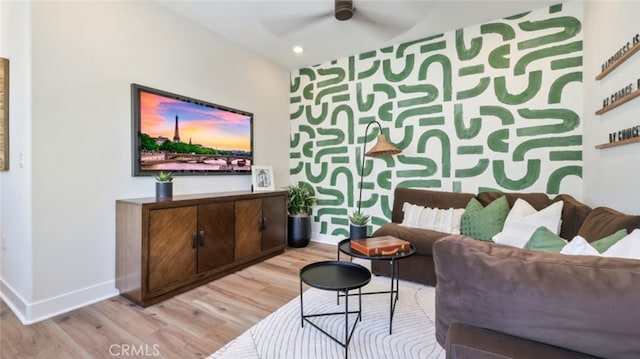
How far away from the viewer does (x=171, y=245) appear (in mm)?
2379

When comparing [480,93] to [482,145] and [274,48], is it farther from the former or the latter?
[274,48]

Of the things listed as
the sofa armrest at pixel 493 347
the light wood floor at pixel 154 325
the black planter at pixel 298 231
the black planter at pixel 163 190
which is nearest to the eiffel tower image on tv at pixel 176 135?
the black planter at pixel 163 190

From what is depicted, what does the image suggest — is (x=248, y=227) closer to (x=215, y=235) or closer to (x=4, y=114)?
(x=215, y=235)

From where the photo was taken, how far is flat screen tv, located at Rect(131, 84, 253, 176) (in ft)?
8.53

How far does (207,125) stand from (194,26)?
43.1 inches

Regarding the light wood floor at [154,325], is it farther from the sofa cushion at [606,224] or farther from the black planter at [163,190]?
the sofa cushion at [606,224]

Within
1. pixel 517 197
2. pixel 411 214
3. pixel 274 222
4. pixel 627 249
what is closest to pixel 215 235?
pixel 274 222

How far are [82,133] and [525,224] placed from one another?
12.3 ft

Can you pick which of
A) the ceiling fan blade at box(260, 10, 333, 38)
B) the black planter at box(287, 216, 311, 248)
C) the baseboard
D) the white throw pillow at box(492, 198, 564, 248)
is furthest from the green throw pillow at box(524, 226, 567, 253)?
the baseboard

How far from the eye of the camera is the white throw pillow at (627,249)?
98 centimetres

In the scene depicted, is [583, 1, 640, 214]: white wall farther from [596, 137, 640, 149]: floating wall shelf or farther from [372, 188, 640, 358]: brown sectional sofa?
[372, 188, 640, 358]: brown sectional sofa

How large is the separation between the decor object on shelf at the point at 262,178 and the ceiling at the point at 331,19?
5.42ft

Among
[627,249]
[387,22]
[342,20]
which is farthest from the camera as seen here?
[387,22]

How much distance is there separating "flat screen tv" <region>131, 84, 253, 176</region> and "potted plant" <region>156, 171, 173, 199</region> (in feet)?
0.64
